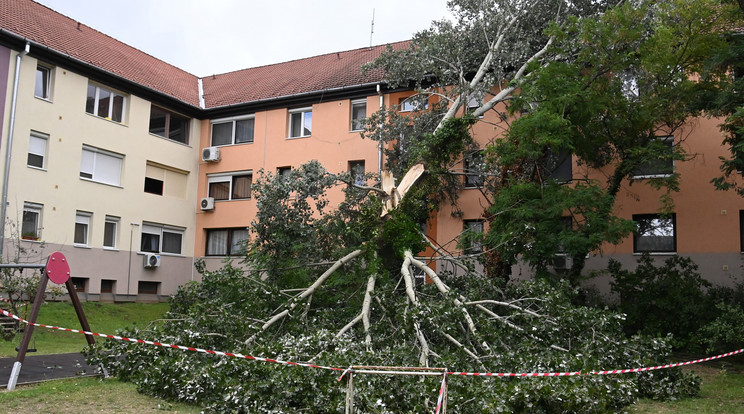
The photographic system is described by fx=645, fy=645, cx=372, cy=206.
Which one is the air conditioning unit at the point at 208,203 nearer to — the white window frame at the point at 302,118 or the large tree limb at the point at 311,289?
the white window frame at the point at 302,118

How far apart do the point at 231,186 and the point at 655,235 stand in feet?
48.1

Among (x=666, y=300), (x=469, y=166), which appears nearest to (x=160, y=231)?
(x=469, y=166)

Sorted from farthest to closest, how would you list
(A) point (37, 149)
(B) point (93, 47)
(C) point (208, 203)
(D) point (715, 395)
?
(C) point (208, 203)
(B) point (93, 47)
(A) point (37, 149)
(D) point (715, 395)

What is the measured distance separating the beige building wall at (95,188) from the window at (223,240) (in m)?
0.71

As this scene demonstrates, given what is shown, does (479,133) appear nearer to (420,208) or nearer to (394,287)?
(420,208)

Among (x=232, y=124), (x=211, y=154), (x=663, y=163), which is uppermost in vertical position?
(x=232, y=124)

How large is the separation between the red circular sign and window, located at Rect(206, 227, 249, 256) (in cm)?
1405

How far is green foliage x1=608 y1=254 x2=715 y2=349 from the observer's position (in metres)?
14.0

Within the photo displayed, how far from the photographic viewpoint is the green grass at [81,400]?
7.41 m

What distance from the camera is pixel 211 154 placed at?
2422 cm

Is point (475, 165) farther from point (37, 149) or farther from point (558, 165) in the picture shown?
point (37, 149)

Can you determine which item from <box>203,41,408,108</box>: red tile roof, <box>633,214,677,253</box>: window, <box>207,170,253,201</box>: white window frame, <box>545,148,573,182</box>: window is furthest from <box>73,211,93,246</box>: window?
<box>633,214,677,253</box>: window

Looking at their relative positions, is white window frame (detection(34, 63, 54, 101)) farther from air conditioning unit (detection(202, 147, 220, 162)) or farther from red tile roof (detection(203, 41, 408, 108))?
red tile roof (detection(203, 41, 408, 108))

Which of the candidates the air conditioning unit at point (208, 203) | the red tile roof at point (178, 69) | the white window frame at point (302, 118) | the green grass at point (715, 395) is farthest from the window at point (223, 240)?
the green grass at point (715, 395)
